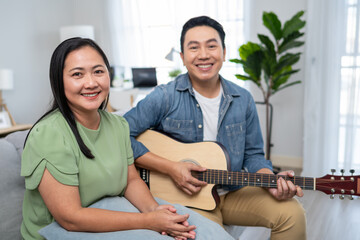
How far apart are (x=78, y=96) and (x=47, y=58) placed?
13.6 ft

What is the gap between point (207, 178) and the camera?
1524 mm

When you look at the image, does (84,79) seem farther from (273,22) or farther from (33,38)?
(33,38)

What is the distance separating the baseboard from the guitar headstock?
2.62 meters

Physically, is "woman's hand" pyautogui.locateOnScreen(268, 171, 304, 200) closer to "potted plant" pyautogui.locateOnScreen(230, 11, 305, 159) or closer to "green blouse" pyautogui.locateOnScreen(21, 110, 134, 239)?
"green blouse" pyautogui.locateOnScreen(21, 110, 134, 239)

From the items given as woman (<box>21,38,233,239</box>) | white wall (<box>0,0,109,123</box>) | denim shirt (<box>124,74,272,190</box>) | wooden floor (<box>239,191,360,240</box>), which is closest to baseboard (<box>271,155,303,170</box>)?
wooden floor (<box>239,191,360,240</box>)

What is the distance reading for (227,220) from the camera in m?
1.63

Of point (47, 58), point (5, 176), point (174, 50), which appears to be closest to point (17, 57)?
point (47, 58)

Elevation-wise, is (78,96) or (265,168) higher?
(78,96)

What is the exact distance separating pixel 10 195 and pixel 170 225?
0.58 m

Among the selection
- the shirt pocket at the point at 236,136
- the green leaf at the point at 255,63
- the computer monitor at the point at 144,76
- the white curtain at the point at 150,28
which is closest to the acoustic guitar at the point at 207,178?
the shirt pocket at the point at 236,136

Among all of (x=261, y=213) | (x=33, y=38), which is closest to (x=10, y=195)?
(x=261, y=213)

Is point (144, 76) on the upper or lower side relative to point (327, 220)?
upper

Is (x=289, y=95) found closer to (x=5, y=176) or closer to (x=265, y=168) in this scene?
(x=265, y=168)

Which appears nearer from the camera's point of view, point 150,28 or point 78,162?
point 78,162
